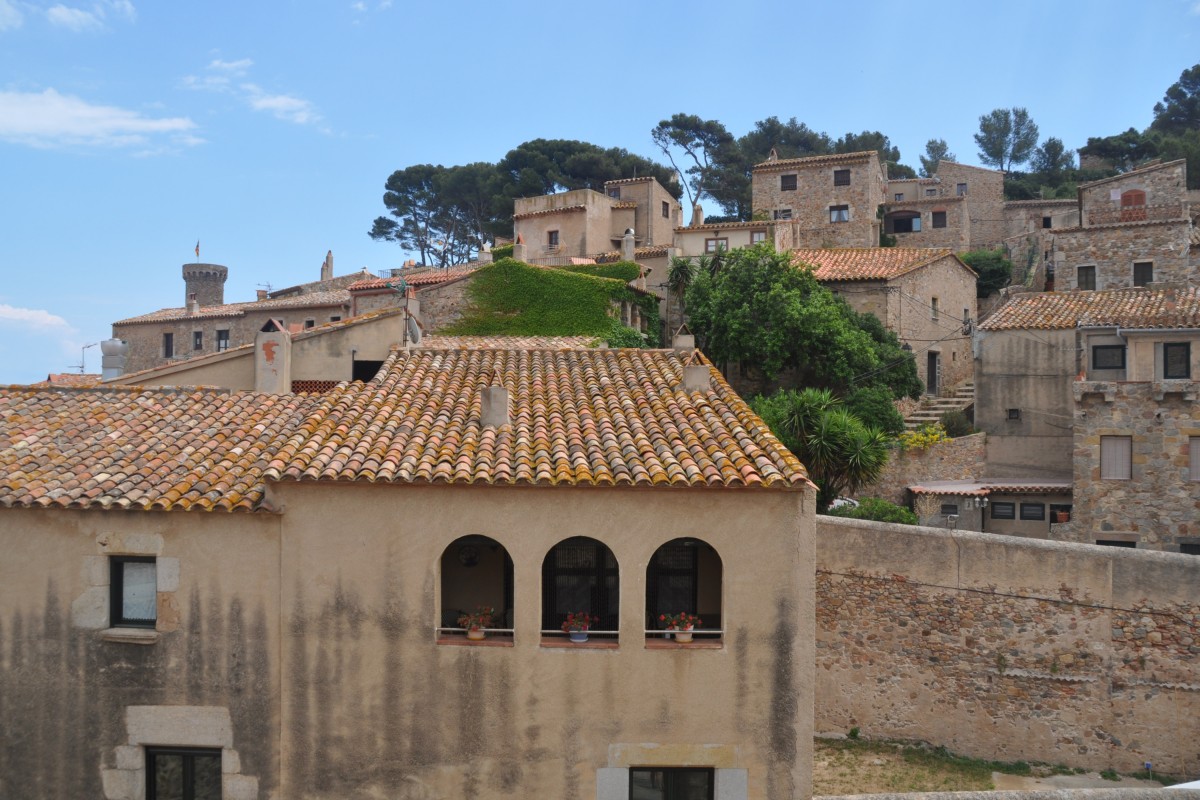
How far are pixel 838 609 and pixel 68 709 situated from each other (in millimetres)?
13376

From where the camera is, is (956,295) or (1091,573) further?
(956,295)

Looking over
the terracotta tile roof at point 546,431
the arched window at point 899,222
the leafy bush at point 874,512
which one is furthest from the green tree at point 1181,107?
the terracotta tile roof at point 546,431

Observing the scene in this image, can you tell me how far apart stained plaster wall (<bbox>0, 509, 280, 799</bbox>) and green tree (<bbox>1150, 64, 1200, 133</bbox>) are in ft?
292

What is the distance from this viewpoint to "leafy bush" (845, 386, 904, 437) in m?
32.0

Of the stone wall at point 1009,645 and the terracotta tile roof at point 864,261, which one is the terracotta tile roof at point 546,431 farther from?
the terracotta tile roof at point 864,261

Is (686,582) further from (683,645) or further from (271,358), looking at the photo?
(271,358)

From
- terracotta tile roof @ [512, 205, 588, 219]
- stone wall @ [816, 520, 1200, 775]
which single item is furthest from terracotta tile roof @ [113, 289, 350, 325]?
stone wall @ [816, 520, 1200, 775]

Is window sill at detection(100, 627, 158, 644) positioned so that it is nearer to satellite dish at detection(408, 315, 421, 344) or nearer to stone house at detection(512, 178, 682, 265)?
satellite dish at detection(408, 315, 421, 344)

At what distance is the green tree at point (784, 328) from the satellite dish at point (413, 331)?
44.9ft

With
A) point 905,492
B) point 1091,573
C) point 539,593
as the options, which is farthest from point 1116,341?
point 539,593

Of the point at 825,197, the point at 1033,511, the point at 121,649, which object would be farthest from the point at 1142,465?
the point at 825,197

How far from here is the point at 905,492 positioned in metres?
30.1

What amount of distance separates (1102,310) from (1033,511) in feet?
26.1

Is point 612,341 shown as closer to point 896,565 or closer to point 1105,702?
point 896,565
